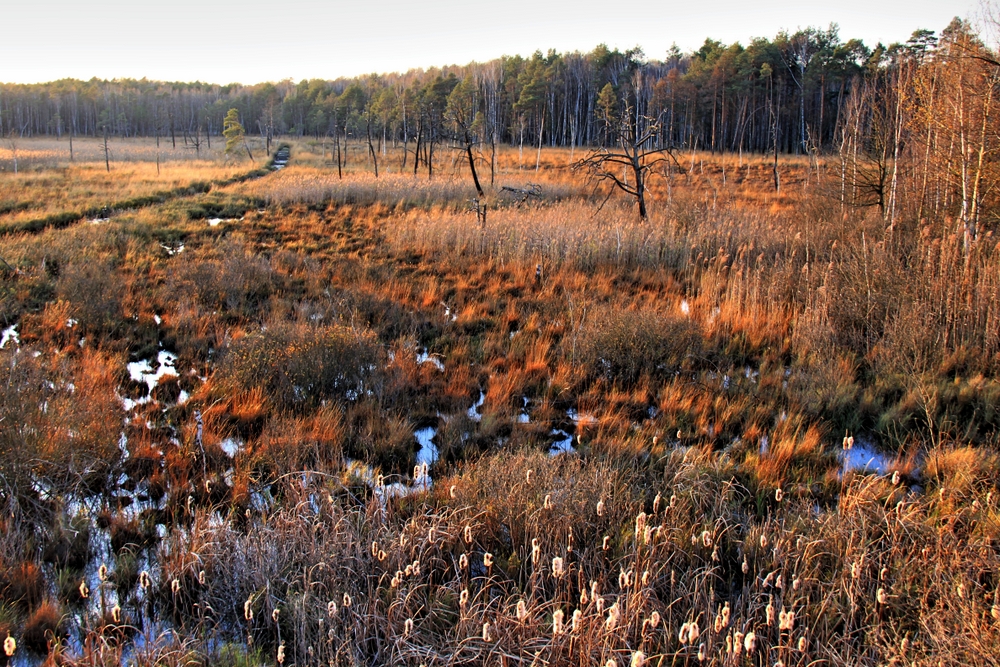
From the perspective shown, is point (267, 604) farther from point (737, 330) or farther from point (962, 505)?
point (737, 330)

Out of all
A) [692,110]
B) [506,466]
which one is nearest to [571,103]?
[692,110]

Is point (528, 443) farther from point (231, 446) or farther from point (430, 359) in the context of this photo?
point (430, 359)

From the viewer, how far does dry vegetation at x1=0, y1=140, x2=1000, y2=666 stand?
232 cm

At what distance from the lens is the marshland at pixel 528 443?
92.5 inches

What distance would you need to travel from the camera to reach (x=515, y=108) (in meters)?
44.8

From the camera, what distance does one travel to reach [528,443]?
390 cm

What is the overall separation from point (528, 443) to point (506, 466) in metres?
0.53

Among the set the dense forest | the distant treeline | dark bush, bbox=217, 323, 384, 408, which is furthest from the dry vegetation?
the distant treeline

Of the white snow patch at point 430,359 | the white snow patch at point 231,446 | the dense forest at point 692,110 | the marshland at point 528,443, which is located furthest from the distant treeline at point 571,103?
the white snow patch at point 231,446

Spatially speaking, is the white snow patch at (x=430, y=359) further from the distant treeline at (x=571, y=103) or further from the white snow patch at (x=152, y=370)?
the distant treeline at (x=571, y=103)

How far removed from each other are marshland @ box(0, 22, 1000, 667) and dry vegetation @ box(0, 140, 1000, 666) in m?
0.03

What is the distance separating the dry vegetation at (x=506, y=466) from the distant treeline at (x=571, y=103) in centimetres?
1176

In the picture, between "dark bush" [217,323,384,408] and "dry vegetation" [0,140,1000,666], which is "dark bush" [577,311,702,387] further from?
"dark bush" [217,323,384,408]

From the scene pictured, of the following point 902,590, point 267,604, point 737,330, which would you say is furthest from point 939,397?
point 267,604
